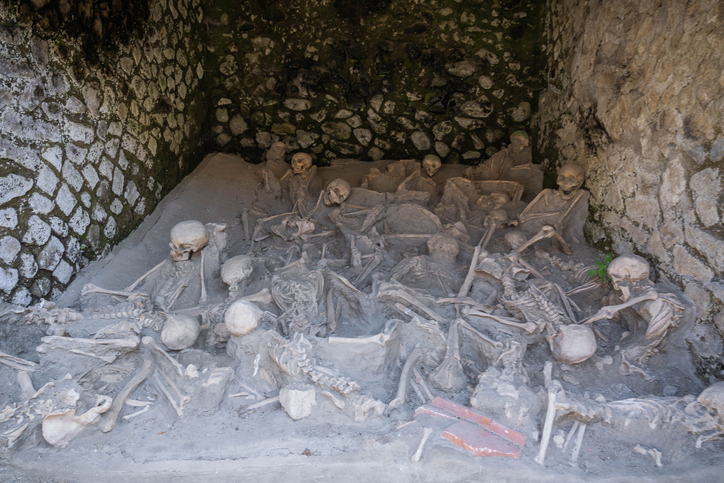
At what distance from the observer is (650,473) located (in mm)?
2447

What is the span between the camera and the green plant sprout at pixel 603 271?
12.1ft

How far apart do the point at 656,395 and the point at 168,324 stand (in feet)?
9.77

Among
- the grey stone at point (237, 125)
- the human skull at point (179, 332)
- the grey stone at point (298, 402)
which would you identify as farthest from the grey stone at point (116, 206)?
the grey stone at point (298, 402)

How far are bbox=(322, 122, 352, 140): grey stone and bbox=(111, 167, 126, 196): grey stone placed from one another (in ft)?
8.46

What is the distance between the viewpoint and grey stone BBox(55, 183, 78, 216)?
11.6ft

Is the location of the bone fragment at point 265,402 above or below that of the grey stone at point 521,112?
below

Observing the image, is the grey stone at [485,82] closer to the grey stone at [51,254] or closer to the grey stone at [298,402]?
the grey stone at [298,402]

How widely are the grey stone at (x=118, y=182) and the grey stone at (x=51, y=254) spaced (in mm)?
780

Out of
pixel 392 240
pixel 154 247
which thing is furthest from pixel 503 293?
pixel 154 247

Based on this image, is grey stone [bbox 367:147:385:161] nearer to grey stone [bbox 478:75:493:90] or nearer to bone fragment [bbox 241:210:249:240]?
grey stone [bbox 478:75:493:90]

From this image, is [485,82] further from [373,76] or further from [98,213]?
[98,213]

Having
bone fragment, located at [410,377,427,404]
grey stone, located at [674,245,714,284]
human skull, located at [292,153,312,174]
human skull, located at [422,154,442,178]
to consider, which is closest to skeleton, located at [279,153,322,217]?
human skull, located at [292,153,312,174]

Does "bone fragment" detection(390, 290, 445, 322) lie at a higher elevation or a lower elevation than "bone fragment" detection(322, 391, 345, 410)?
higher

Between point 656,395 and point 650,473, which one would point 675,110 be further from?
point 650,473
